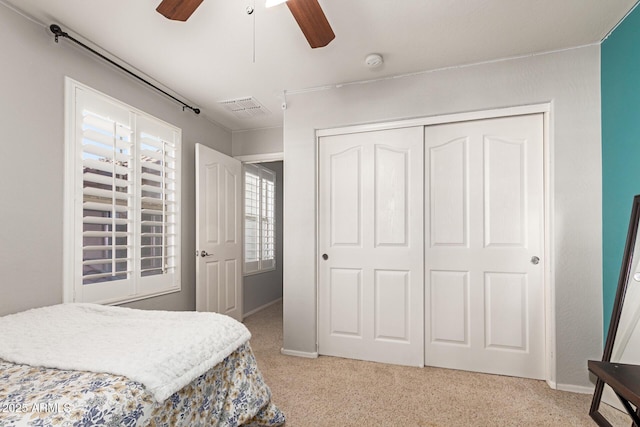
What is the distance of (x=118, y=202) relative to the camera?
2580 mm

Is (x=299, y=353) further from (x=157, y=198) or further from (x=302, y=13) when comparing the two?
(x=302, y=13)

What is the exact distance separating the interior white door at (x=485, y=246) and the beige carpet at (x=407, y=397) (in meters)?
0.20

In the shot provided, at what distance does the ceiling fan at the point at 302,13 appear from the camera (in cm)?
150

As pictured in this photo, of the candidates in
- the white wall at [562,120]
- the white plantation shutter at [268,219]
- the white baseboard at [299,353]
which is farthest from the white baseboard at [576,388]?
the white plantation shutter at [268,219]

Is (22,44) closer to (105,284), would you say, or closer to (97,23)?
(97,23)

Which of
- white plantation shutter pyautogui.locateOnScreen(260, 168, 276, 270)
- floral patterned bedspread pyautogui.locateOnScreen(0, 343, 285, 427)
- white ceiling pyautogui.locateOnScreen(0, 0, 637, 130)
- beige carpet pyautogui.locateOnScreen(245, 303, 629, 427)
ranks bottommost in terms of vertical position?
beige carpet pyautogui.locateOnScreen(245, 303, 629, 427)

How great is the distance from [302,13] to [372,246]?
6.04 ft

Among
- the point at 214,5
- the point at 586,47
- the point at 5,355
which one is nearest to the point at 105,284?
the point at 5,355

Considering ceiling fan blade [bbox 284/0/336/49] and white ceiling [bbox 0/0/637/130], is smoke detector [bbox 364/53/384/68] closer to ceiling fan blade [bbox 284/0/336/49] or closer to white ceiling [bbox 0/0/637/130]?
white ceiling [bbox 0/0/637/130]

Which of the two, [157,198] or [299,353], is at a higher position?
[157,198]

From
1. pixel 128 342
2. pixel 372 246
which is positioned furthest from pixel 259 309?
pixel 128 342

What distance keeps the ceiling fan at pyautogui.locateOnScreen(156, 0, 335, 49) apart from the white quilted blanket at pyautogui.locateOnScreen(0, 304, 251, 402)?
4.92 ft

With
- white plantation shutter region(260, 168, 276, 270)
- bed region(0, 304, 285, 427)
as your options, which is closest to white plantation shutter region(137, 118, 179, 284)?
bed region(0, 304, 285, 427)

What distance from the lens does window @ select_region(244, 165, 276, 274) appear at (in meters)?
4.53
